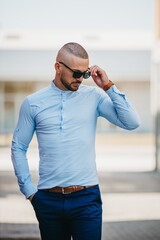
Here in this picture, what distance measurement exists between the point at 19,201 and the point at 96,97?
5642 millimetres

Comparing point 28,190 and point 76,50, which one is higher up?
point 76,50

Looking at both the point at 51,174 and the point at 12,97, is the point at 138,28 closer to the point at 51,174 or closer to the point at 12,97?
the point at 12,97

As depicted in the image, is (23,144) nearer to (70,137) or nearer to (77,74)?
(70,137)

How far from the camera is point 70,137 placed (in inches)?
106

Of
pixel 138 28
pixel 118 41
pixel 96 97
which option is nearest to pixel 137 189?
pixel 96 97

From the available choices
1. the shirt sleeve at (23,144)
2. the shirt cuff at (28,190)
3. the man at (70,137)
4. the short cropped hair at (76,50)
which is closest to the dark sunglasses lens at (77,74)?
the man at (70,137)

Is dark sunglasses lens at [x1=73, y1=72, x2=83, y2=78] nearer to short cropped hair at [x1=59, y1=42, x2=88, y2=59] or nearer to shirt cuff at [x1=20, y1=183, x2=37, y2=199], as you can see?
short cropped hair at [x1=59, y1=42, x2=88, y2=59]

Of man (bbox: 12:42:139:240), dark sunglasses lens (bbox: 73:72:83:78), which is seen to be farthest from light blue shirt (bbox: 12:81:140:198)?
dark sunglasses lens (bbox: 73:72:83:78)

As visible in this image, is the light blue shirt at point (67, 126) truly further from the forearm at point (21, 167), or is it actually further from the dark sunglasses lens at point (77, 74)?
the dark sunglasses lens at point (77, 74)

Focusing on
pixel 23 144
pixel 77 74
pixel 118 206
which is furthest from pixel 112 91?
pixel 118 206

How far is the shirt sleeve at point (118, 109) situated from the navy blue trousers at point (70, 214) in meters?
0.47

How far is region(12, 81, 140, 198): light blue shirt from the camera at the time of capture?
105 inches

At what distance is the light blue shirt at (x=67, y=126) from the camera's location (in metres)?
2.67

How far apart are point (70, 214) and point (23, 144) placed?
0.60 m
